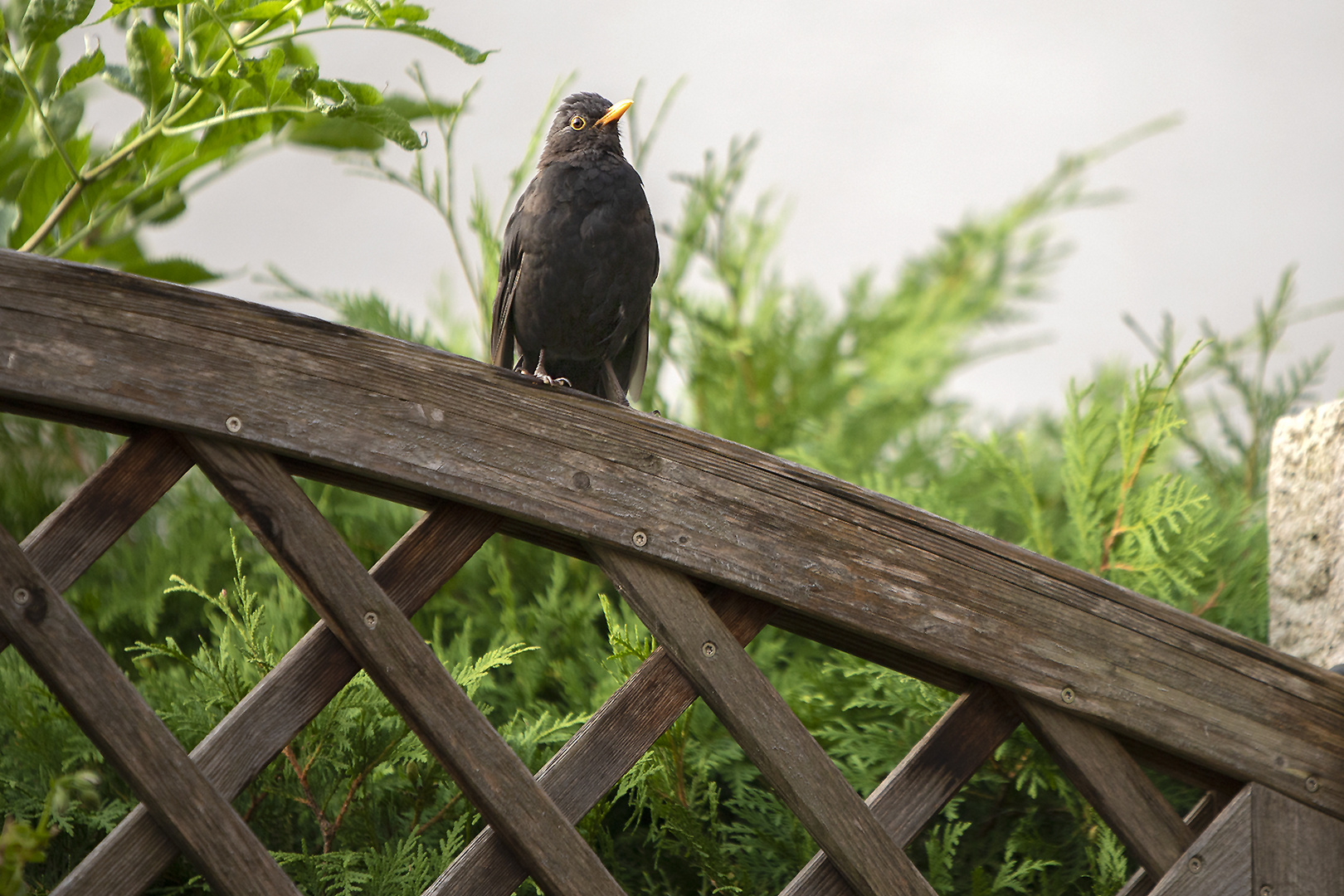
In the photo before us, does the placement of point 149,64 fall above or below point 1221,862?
above

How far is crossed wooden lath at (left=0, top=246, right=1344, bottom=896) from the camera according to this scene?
0.80m

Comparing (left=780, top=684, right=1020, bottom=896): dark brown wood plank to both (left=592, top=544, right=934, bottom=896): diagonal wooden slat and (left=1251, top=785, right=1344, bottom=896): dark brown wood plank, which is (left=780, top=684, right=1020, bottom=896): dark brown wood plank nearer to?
(left=592, top=544, right=934, bottom=896): diagonal wooden slat

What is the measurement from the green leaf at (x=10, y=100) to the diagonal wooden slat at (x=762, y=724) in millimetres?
854

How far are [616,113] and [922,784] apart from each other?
1.03 metres

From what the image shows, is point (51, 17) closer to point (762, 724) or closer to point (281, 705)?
point (281, 705)

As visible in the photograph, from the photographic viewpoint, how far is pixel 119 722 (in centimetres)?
79

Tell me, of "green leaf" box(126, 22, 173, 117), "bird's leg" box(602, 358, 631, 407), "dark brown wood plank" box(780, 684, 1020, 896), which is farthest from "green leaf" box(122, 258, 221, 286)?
"dark brown wood plank" box(780, 684, 1020, 896)

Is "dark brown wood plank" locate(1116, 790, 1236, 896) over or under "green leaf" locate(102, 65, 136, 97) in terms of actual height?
under

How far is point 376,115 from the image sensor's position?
1.00m

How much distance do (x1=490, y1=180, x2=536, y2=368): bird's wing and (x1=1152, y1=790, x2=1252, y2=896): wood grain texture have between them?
1.03m

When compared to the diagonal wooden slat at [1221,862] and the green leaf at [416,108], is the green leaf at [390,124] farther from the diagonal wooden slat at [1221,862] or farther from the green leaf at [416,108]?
the diagonal wooden slat at [1221,862]

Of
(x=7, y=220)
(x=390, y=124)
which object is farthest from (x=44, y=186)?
(x=390, y=124)

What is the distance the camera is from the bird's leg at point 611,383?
1409 millimetres

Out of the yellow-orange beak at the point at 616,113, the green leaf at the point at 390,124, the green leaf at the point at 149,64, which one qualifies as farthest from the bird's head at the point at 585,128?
the green leaf at the point at 149,64
